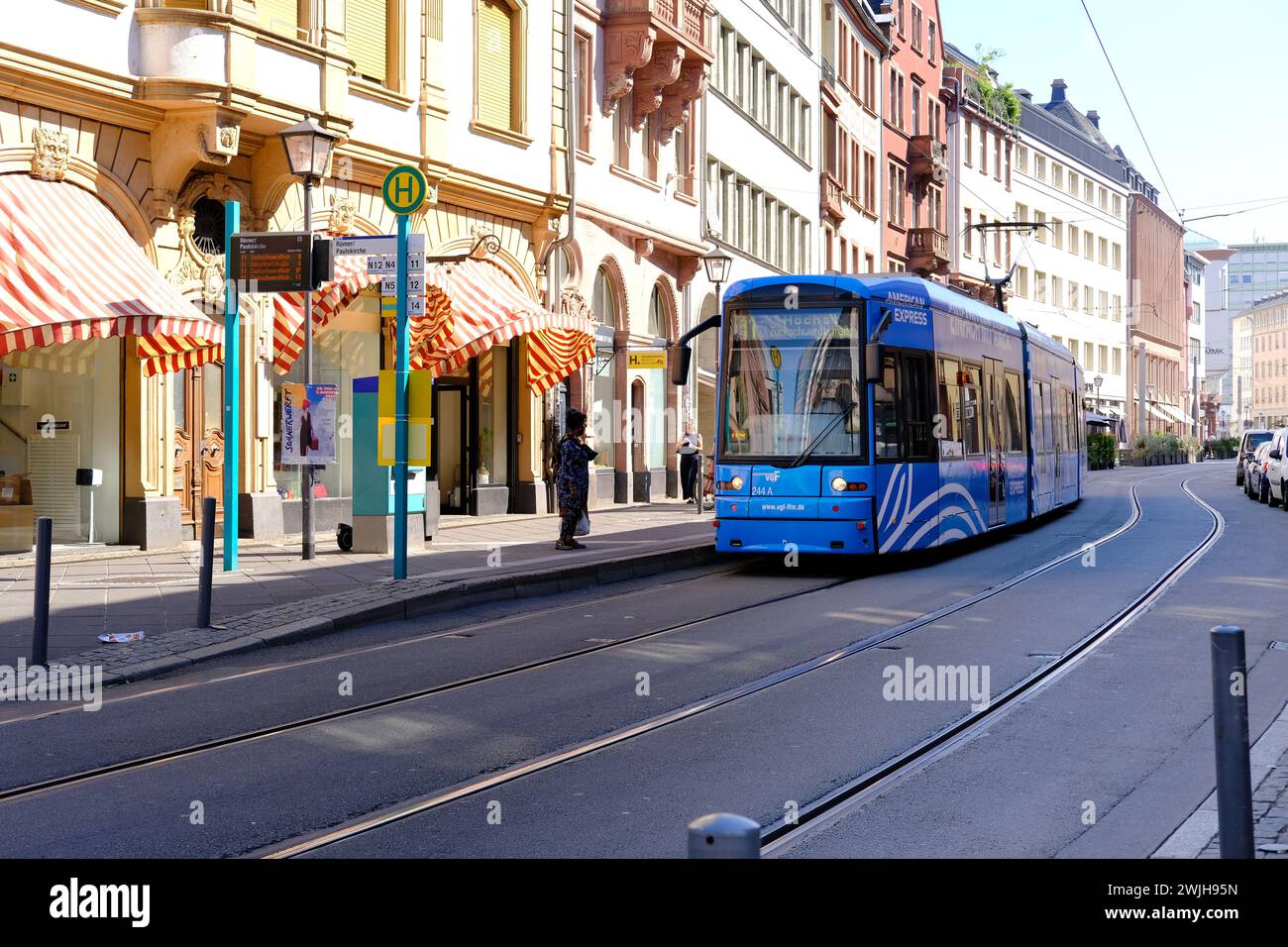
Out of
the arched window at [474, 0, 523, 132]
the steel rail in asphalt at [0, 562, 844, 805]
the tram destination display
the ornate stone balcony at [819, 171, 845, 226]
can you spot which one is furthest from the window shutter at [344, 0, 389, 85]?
the ornate stone balcony at [819, 171, 845, 226]

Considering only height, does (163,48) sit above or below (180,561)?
above

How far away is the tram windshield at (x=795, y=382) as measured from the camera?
17578 mm

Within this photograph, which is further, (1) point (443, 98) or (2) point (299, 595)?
(1) point (443, 98)

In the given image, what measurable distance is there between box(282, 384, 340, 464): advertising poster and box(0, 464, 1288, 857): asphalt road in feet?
14.9

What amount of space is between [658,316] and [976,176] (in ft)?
142

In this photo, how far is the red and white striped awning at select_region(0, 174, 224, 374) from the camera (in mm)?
16469

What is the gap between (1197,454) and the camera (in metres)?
102

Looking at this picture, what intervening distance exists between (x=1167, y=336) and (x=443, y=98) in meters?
100

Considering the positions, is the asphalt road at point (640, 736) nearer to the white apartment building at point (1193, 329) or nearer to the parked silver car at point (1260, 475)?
the parked silver car at point (1260, 475)

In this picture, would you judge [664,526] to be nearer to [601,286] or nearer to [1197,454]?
[601,286]

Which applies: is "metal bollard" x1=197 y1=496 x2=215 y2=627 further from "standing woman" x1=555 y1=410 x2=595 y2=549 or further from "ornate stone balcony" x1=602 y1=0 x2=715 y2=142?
"ornate stone balcony" x1=602 y1=0 x2=715 y2=142

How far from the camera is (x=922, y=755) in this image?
793cm
